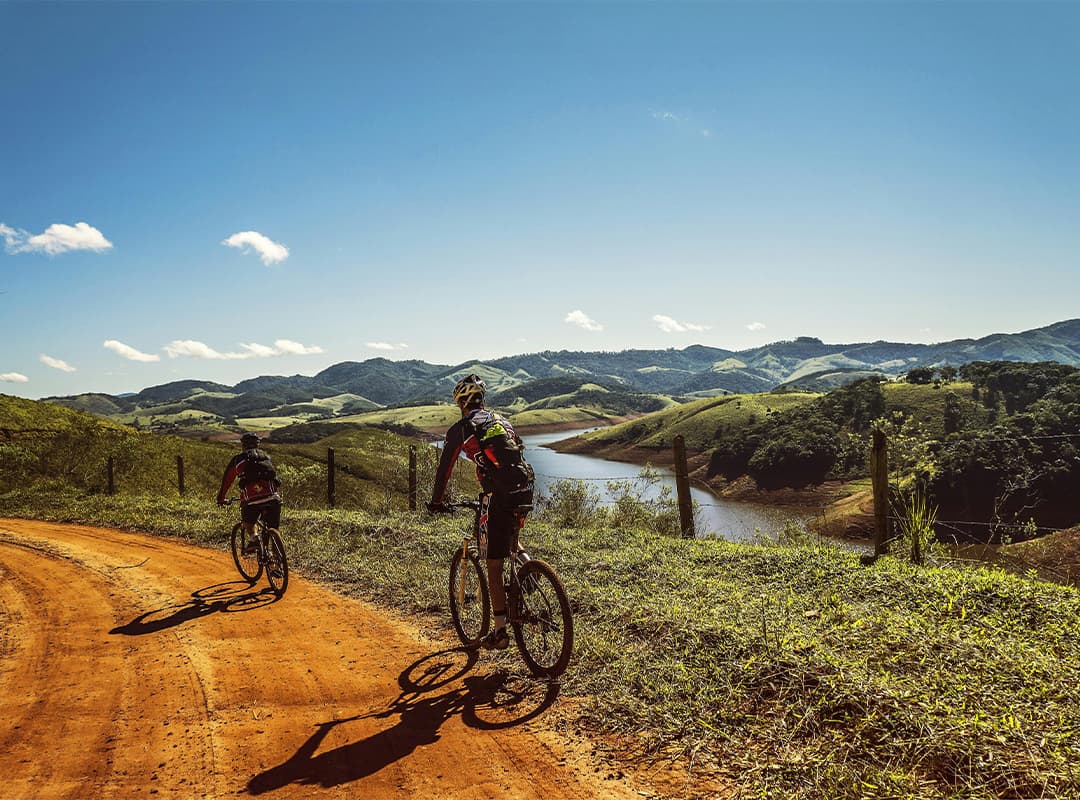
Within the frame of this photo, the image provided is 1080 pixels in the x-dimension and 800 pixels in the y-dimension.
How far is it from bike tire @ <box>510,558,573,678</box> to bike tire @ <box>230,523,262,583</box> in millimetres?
5847

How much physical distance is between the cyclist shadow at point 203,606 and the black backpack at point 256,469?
5.78 feet

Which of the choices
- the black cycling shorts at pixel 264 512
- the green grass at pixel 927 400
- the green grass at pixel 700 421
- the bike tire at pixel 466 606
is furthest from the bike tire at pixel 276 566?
the green grass at pixel 700 421

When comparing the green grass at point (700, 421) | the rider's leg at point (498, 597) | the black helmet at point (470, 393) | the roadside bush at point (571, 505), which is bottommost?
the green grass at point (700, 421)

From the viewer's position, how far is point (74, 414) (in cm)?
4412

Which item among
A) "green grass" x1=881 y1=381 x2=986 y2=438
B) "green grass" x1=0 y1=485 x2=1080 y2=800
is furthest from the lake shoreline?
"green grass" x1=0 y1=485 x2=1080 y2=800

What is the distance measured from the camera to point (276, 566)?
9344 mm

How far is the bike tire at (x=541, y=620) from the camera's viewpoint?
5.41 meters

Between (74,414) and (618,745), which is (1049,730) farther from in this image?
(74,414)

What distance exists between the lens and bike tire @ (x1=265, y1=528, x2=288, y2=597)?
926 cm

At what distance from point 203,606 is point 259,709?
13.9 ft

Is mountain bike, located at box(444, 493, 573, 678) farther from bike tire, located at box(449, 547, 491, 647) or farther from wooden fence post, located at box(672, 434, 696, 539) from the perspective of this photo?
wooden fence post, located at box(672, 434, 696, 539)

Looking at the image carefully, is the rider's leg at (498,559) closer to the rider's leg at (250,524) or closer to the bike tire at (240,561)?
the rider's leg at (250,524)

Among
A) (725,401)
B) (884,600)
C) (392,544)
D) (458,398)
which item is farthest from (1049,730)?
(725,401)

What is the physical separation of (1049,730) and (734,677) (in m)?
2.01
